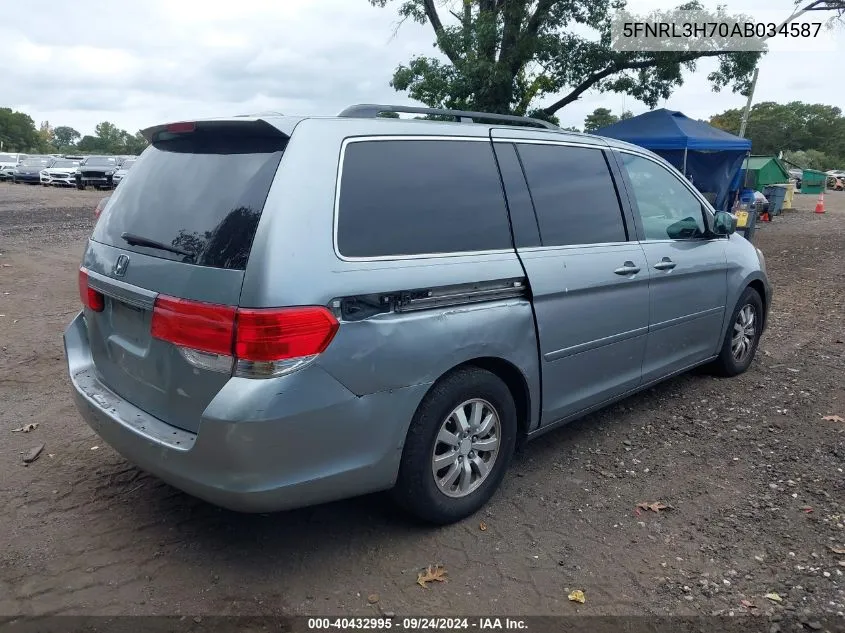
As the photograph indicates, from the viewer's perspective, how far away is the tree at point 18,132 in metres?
91.9

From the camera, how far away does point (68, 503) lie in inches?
134

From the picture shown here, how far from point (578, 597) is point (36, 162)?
139 ft

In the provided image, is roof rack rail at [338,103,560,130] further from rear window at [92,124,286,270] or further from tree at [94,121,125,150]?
tree at [94,121,125,150]

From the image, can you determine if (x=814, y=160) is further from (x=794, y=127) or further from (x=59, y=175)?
(x=59, y=175)

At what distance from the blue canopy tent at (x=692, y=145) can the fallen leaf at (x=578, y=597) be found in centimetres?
1283

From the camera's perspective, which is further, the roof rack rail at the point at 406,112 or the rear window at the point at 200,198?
the roof rack rail at the point at 406,112

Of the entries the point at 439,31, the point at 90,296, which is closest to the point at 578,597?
the point at 90,296

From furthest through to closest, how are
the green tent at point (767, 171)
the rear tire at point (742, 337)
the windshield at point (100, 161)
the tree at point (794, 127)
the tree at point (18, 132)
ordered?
the tree at point (18, 132) → the tree at point (794, 127) → the windshield at point (100, 161) → the green tent at point (767, 171) → the rear tire at point (742, 337)

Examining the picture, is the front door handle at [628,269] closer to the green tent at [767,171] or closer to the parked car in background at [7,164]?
the green tent at [767,171]

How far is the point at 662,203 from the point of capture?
4594 millimetres

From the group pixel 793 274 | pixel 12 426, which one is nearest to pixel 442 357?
pixel 12 426

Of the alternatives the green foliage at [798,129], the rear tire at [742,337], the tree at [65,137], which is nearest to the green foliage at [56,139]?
the tree at [65,137]

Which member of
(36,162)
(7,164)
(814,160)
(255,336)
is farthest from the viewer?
(814,160)

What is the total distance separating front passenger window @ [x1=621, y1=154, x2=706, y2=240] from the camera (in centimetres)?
434
